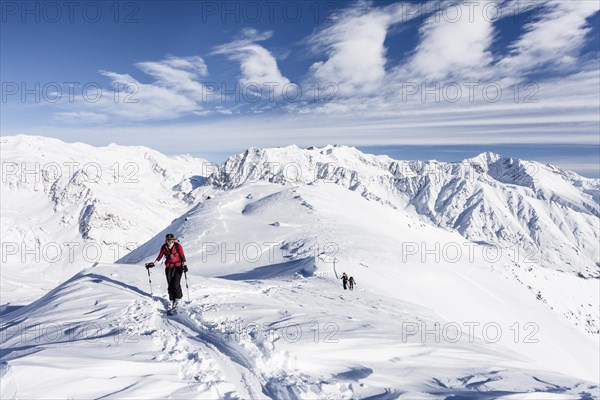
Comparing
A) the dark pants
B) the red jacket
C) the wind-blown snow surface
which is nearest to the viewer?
the wind-blown snow surface

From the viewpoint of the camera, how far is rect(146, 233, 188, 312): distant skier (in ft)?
42.1

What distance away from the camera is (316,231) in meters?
40.2

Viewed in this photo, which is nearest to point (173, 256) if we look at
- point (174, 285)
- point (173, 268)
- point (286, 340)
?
point (173, 268)

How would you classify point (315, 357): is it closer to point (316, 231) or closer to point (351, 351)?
point (351, 351)

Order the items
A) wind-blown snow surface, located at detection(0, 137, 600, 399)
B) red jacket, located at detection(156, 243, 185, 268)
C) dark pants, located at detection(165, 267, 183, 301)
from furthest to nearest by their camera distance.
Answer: red jacket, located at detection(156, 243, 185, 268)
dark pants, located at detection(165, 267, 183, 301)
wind-blown snow surface, located at detection(0, 137, 600, 399)

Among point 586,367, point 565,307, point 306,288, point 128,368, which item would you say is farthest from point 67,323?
point 565,307

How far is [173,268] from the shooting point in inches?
524

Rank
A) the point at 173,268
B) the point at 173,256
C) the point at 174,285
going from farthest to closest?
the point at 173,256 → the point at 173,268 → the point at 174,285

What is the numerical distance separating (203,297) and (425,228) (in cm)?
5626

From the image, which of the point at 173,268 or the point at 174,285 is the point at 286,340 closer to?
the point at 174,285

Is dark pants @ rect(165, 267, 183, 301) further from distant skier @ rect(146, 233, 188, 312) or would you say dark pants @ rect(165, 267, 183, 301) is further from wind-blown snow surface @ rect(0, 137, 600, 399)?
wind-blown snow surface @ rect(0, 137, 600, 399)

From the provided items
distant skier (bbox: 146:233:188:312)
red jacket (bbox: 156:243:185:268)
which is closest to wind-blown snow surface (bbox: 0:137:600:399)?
distant skier (bbox: 146:233:188:312)

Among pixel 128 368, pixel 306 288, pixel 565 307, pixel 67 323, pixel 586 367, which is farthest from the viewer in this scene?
pixel 565 307

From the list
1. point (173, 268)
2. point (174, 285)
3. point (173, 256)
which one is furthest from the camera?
point (173, 256)
